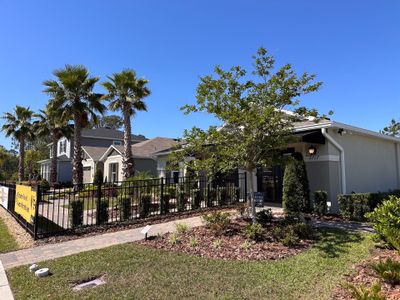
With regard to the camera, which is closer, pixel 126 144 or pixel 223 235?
pixel 223 235

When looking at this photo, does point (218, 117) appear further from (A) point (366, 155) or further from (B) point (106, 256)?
(A) point (366, 155)

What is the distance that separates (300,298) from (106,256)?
167 inches

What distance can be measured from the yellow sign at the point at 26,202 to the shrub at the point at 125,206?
274 centimetres

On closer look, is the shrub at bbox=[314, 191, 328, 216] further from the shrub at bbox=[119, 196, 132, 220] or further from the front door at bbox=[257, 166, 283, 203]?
the shrub at bbox=[119, 196, 132, 220]

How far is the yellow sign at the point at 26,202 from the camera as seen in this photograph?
891cm

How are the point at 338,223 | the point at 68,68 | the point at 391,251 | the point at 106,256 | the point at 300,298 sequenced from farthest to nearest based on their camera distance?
the point at 68,68 < the point at 338,223 < the point at 106,256 < the point at 391,251 < the point at 300,298

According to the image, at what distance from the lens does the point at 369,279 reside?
4.87 meters

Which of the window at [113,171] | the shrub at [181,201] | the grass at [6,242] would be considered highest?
the window at [113,171]

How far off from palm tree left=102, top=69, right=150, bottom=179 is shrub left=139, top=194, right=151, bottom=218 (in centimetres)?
1221

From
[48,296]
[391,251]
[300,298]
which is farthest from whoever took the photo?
[391,251]

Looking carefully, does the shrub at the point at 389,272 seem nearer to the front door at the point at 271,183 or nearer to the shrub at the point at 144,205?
the shrub at the point at 144,205

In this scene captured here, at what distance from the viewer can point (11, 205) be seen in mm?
13180

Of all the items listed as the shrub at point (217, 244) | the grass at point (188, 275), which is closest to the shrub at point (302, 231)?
the grass at point (188, 275)

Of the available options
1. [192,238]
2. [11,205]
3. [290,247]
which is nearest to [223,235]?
[192,238]
